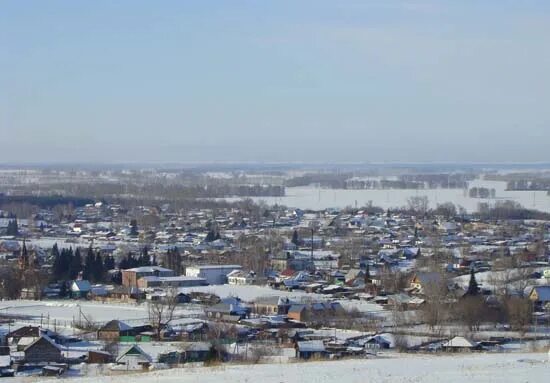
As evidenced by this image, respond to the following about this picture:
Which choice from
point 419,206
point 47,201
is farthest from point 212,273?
point 47,201

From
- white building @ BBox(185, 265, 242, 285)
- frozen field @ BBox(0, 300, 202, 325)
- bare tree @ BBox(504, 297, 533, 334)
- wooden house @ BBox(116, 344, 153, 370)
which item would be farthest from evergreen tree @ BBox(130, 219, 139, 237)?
wooden house @ BBox(116, 344, 153, 370)

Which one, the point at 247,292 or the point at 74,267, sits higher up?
the point at 74,267

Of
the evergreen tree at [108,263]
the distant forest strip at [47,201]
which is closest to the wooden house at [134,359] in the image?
the evergreen tree at [108,263]

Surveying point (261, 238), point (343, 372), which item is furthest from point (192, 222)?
point (343, 372)

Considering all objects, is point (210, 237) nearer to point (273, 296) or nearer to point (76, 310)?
point (273, 296)

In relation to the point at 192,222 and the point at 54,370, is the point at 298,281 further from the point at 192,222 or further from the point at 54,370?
the point at 192,222
